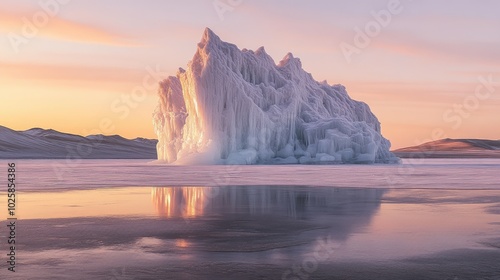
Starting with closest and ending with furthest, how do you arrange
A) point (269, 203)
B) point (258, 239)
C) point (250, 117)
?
point (258, 239)
point (269, 203)
point (250, 117)

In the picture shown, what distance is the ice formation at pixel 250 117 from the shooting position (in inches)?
2169

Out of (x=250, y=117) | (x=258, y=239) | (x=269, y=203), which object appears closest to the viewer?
(x=258, y=239)

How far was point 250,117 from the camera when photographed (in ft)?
183

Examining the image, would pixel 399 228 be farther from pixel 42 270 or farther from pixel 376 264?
pixel 42 270

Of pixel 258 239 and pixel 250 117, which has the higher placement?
pixel 250 117

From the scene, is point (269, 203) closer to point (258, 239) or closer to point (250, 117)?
point (258, 239)

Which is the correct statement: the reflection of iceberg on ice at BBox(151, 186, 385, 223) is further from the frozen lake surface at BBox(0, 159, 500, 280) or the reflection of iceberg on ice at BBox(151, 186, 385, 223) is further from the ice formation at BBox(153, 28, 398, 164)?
the ice formation at BBox(153, 28, 398, 164)

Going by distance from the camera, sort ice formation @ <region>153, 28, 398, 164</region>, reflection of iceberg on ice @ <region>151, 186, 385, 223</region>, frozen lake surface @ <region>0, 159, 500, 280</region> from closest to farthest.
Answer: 1. frozen lake surface @ <region>0, 159, 500, 280</region>
2. reflection of iceberg on ice @ <region>151, 186, 385, 223</region>
3. ice formation @ <region>153, 28, 398, 164</region>

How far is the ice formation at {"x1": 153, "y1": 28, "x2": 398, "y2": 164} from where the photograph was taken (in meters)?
55.1

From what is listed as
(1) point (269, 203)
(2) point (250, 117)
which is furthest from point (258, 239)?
(2) point (250, 117)

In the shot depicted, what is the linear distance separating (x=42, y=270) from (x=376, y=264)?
13.9 feet

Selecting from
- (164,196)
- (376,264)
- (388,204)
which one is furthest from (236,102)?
(376,264)

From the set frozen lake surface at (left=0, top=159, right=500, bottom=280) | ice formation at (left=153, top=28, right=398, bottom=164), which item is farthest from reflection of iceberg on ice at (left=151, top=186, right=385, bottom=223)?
ice formation at (left=153, top=28, right=398, bottom=164)

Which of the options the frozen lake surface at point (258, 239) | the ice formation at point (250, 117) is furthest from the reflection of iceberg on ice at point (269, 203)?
the ice formation at point (250, 117)
